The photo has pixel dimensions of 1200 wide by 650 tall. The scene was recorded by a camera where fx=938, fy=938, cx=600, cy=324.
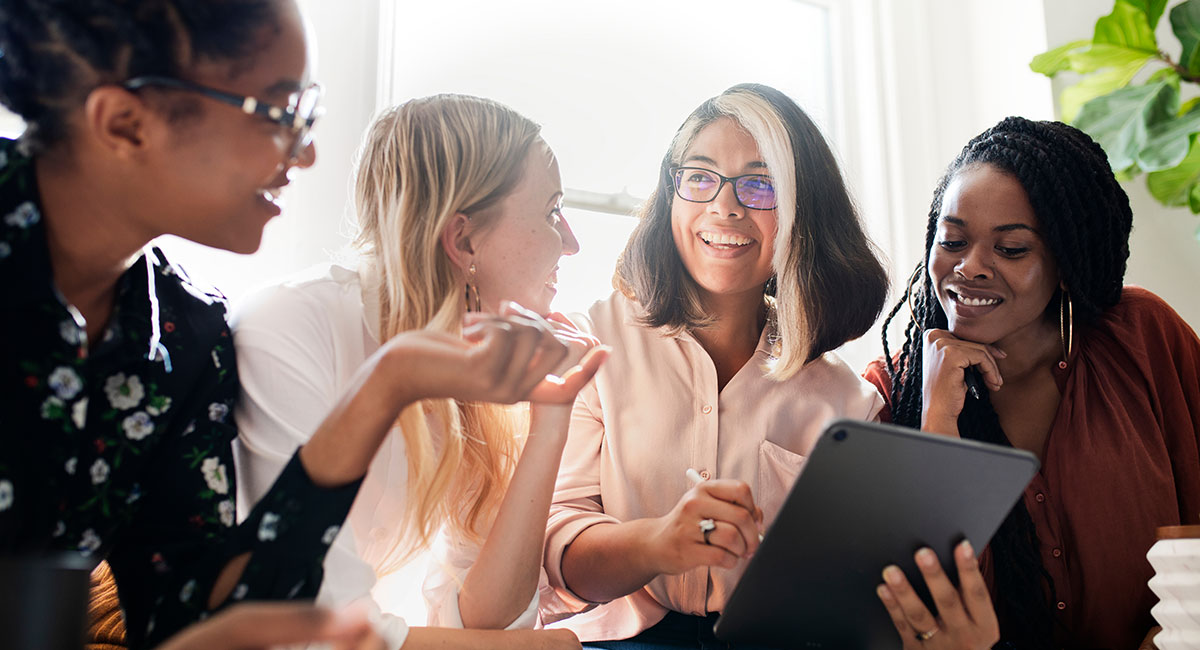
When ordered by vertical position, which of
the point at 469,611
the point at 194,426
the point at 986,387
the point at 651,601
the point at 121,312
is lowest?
the point at 651,601

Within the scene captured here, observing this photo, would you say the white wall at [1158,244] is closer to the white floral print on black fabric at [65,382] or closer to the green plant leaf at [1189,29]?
the green plant leaf at [1189,29]

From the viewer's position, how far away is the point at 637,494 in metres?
1.43

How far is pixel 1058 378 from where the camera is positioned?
1.54m

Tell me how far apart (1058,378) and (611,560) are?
2.70ft

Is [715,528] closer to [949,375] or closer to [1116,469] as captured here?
[949,375]

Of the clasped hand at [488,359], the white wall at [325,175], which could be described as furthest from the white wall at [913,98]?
the clasped hand at [488,359]

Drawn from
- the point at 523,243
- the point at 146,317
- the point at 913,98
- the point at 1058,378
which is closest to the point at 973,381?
the point at 1058,378

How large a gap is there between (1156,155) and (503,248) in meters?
1.57

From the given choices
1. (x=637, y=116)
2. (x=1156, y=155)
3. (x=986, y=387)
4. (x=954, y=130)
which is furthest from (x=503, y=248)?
(x=954, y=130)

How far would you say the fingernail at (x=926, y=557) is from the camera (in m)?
1.01

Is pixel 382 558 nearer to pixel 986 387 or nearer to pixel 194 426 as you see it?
pixel 194 426

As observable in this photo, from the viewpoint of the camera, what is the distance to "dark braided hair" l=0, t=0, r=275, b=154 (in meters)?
0.75

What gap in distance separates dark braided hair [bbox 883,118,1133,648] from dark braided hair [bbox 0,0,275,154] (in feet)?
3.93

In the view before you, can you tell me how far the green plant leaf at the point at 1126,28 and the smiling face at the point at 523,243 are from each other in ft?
5.08
